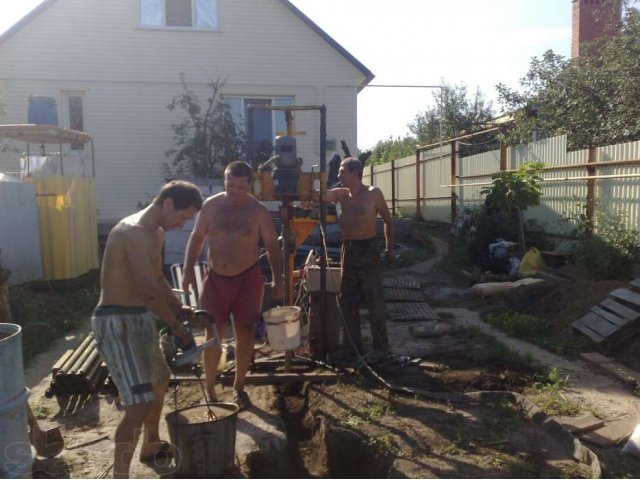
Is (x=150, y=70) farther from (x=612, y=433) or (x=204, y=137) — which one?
(x=612, y=433)

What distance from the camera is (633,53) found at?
1453 centimetres

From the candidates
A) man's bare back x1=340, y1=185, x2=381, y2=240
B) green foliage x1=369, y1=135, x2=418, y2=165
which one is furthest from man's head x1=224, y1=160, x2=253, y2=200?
green foliage x1=369, y1=135, x2=418, y2=165

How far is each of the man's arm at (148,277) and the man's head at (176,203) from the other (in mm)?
166

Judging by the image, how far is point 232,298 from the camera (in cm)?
475

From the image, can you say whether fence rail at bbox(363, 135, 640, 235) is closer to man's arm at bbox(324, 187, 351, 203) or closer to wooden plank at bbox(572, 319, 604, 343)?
wooden plank at bbox(572, 319, 604, 343)

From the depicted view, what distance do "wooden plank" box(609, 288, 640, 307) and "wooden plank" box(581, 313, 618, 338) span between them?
37 cm

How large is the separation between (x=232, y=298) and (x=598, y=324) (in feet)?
13.9

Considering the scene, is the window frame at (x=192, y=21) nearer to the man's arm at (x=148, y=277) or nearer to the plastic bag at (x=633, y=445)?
the man's arm at (x=148, y=277)

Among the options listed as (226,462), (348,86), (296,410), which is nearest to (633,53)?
(348,86)

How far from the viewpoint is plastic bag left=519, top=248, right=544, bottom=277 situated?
1024 centimetres

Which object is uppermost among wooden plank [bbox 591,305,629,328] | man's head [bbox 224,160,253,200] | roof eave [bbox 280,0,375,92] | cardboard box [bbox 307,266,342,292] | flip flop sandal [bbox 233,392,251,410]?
roof eave [bbox 280,0,375,92]

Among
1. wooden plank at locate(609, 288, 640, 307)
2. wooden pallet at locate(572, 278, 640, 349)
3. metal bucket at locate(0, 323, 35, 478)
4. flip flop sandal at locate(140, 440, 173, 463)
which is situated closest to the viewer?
metal bucket at locate(0, 323, 35, 478)

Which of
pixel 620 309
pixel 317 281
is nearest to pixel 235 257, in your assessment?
pixel 317 281

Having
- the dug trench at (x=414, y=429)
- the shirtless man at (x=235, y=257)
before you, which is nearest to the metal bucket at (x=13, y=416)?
the dug trench at (x=414, y=429)
